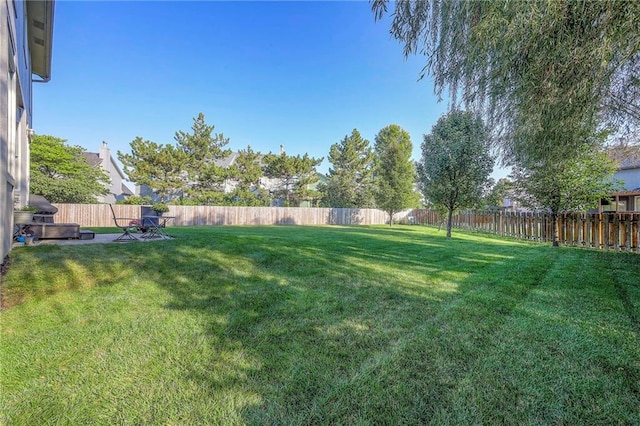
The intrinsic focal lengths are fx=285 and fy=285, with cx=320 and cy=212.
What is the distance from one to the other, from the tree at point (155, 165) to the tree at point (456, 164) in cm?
1832

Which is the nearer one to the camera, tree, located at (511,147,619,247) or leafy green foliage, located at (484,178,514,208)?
tree, located at (511,147,619,247)

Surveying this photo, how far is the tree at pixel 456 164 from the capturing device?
11.3 metres

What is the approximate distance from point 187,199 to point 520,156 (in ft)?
73.0

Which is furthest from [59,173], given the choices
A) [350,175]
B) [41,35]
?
[350,175]

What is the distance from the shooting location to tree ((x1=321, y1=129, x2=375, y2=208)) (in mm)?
29500

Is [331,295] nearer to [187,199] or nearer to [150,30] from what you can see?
[150,30]

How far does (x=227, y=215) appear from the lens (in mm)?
22016

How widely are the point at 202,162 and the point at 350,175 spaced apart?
47.0 ft

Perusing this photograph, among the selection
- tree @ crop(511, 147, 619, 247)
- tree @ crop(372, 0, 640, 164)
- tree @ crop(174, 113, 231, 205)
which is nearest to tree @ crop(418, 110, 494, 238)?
tree @ crop(511, 147, 619, 247)

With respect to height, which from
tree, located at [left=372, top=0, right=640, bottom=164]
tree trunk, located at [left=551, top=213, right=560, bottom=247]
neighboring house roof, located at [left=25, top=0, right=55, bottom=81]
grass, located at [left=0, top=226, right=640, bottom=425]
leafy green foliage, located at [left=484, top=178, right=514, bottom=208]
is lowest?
grass, located at [left=0, top=226, right=640, bottom=425]

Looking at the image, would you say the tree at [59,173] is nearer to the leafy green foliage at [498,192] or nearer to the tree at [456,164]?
the tree at [456,164]

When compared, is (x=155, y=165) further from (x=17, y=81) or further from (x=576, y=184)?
(x=576, y=184)

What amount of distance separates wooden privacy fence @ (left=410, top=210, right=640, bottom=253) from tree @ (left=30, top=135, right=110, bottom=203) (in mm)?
25361

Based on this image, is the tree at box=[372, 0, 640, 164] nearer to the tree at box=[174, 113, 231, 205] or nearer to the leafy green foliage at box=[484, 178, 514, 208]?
the leafy green foliage at box=[484, 178, 514, 208]
